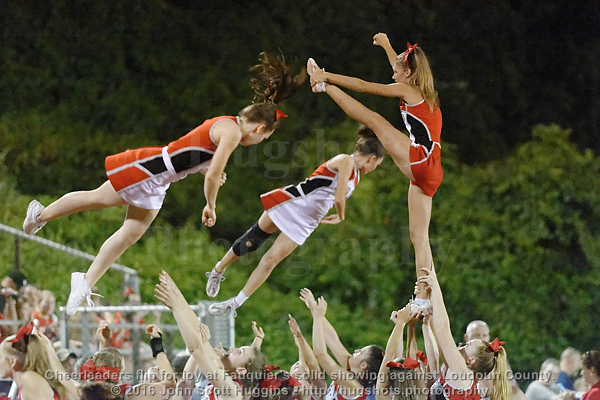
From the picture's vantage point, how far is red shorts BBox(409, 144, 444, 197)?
3.79 meters

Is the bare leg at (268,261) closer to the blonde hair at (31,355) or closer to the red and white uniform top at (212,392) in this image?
the red and white uniform top at (212,392)

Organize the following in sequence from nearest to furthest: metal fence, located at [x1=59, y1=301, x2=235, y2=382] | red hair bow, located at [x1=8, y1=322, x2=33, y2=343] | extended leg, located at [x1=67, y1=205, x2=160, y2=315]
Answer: red hair bow, located at [x1=8, y1=322, x2=33, y2=343] → extended leg, located at [x1=67, y1=205, x2=160, y2=315] → metal fence, located at [x1=59, y1=301, x2=235, y2=382]

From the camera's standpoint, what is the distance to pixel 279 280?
6.98 m

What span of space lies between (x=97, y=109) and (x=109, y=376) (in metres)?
4.21

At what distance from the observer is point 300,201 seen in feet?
14.0

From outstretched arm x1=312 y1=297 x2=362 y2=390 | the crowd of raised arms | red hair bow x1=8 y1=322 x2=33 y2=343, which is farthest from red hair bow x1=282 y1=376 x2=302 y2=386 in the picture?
red hair bow x1=8 y1=322 x2=33 y2=343

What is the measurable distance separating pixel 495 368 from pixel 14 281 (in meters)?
3.46

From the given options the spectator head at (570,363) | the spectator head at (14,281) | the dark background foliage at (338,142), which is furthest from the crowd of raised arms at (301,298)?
the dark background foliage at (338,142)

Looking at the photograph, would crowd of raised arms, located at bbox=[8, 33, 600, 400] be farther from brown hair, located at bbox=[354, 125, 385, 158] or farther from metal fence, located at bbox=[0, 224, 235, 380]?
metal fence, located at bbox=[0, 224, 235, 380]

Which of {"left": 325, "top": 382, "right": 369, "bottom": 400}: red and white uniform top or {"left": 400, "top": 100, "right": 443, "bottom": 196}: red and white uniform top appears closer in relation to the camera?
{"left": 325, "top": 382, "right": 369, "bottom": 400}: red and white uniform top

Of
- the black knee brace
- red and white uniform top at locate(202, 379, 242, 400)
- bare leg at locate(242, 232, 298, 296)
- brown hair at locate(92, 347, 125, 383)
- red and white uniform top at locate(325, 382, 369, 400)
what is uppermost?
the black knee brace

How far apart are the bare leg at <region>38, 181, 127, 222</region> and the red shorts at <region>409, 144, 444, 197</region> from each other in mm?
1518

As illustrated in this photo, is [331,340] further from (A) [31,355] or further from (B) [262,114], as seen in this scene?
(A) [31,355]

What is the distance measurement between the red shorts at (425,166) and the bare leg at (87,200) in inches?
59.8
